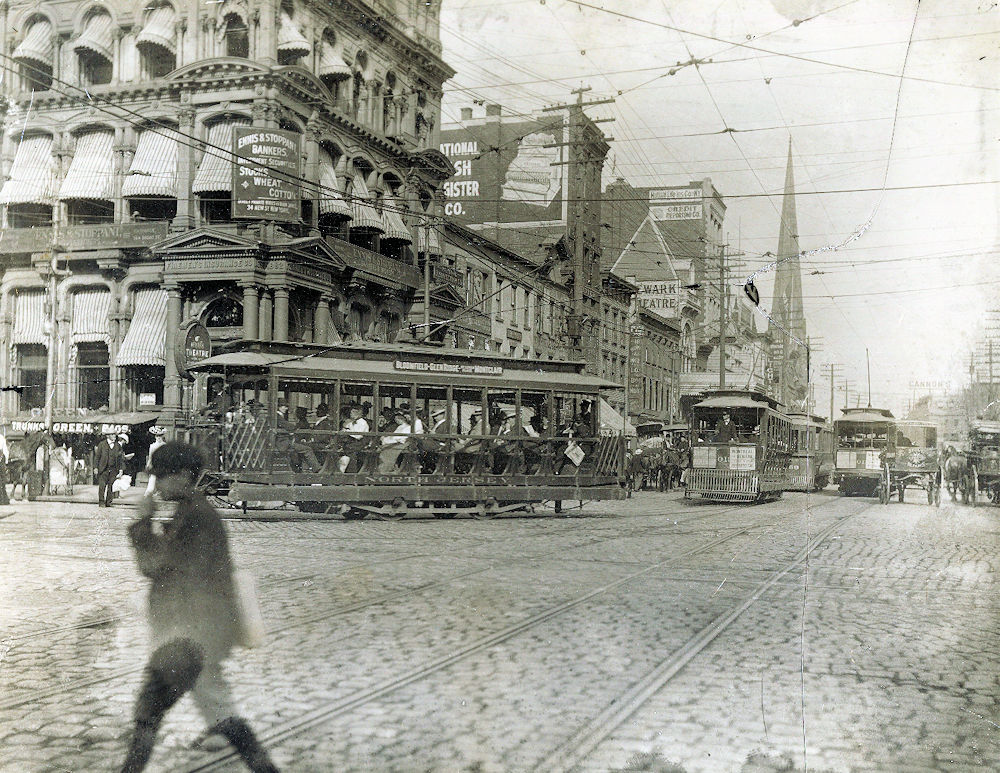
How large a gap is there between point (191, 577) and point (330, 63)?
905 cm

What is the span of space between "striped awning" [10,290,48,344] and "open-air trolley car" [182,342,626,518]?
3138mm

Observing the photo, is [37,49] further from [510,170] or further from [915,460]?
[915,460]

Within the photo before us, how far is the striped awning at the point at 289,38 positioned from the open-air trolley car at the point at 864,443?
2239cm

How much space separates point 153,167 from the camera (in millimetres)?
12141

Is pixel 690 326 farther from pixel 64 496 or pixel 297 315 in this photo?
pixel 64 496

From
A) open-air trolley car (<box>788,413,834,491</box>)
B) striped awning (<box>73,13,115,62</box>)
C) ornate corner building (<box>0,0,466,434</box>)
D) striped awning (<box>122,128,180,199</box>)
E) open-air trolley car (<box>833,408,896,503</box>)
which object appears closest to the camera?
striped awning (<box>73,13,115,62</box>)

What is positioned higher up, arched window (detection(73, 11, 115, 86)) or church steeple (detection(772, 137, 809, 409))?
arched window (detection(73, 11, 115, 86))

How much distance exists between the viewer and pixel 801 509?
71.5 feet

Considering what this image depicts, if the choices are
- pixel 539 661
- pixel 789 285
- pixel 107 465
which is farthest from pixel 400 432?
pixel 789 285

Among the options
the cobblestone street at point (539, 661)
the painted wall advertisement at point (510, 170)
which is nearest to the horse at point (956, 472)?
the painted wall advertisement at point (510, 170)

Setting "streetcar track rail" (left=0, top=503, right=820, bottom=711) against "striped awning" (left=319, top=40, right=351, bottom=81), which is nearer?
"streetcar track rail" (left=0, top=503, right=820, bottom=711)

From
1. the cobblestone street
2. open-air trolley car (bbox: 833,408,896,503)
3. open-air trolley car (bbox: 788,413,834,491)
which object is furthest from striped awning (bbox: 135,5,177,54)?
open-air trolley car (bbox: 833,408,896,503)

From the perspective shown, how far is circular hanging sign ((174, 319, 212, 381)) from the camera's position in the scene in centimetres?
1398

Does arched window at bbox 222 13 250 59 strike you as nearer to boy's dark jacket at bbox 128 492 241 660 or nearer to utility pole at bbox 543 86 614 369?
utility pole at bbox 543 86 614 369
